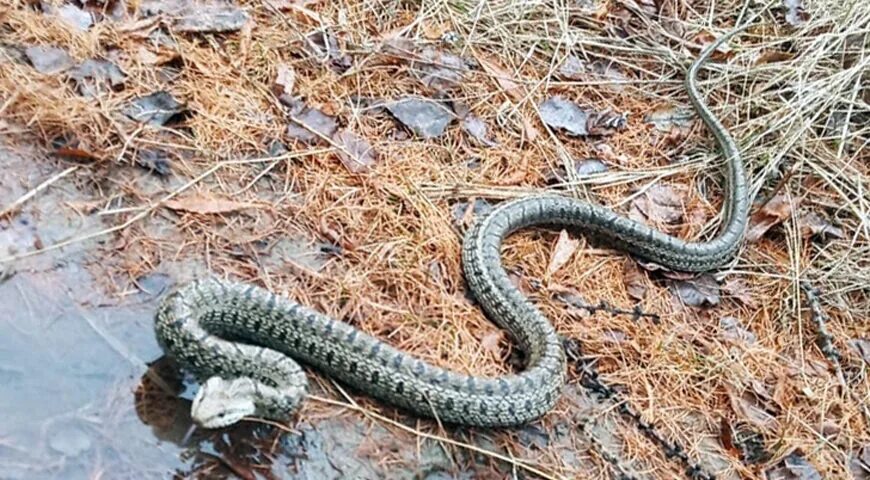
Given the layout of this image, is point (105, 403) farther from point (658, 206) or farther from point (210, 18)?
point (658, 206)

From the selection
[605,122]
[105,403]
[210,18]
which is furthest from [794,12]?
[105,403]

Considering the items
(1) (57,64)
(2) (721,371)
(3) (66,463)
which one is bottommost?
(2) (721,371)

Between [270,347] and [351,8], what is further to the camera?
[351,8]

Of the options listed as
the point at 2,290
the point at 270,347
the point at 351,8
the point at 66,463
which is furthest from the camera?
the point at 351,8

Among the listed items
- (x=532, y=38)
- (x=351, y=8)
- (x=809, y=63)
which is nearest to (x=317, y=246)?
(x=351, y=8)

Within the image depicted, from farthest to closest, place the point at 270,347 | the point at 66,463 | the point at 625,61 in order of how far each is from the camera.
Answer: the point at 625,61
the point at 270,347
the point at 66,463

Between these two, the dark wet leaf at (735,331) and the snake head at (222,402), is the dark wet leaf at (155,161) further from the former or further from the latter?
the dark wet leaf at (735,331)

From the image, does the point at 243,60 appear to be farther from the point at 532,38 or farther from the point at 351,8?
the point at 532,38
